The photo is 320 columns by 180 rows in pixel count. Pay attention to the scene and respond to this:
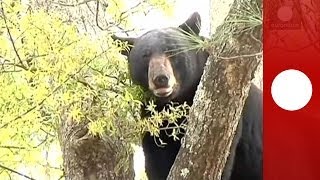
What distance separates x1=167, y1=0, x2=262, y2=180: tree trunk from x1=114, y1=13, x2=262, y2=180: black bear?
2.7 inches

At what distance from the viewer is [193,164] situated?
103 centimetres

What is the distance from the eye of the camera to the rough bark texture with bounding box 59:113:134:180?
3.72 feet

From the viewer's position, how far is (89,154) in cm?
114

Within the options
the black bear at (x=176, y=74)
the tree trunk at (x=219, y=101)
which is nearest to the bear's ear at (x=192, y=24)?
the black bear at (x=176, y=74)

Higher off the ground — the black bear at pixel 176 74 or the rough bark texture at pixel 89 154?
the black bear at pixel 176 74


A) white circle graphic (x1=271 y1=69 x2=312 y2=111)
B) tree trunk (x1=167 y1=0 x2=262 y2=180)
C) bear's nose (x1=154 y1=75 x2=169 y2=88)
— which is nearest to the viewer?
white circle graphic (x1=271 y1=69 x2=312 y2=111)

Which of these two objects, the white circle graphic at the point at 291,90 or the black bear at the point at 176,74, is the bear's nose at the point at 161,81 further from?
the white circle graphic at the point at 291,90

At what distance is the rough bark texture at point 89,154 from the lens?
3.72 feet

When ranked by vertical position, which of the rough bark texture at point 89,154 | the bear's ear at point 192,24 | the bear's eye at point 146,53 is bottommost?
the rough bark texture at point 89,154

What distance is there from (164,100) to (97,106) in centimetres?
14

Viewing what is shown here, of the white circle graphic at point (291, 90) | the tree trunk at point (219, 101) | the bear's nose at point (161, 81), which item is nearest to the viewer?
the white circle graphic at point (291, 90)

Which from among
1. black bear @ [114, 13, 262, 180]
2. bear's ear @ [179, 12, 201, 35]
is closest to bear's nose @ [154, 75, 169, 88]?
black bear @ [114, 13, 262, 180]

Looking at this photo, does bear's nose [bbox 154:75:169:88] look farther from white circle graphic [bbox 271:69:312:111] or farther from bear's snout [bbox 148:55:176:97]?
white circle graphic [bbox 271:69:312:111]

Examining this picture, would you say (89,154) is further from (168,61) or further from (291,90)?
(291,90)
